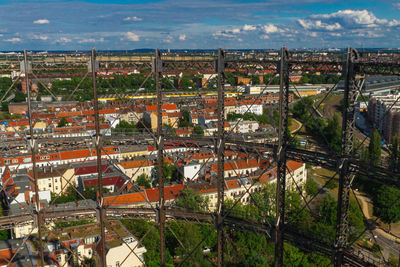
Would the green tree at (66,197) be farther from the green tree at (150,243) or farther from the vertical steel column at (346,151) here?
the vertical steel column at (346,151)

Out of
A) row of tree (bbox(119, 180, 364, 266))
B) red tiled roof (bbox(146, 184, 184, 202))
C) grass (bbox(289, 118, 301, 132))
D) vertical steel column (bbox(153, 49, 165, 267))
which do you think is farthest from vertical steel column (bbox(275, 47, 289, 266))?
grass (bbox(289, 118, 301, 132))

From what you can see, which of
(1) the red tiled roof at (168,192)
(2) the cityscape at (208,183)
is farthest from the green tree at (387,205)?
(1) the red tiled roof at (168,192)

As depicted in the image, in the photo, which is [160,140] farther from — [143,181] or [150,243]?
[143,181]

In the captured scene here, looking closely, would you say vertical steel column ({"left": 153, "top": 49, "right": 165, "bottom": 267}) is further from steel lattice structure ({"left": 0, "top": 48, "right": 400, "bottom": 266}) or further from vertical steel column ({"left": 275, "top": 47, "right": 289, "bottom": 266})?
vertical steel column ({"left": 275, "top": 47, "right": 289, "bottom": 266})

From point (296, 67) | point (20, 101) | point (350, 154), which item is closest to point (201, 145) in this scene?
point (296, 67)

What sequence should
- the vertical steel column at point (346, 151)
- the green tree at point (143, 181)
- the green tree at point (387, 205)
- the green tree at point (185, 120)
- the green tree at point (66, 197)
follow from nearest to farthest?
the vertical steel column at point (346, 151) < the green tree at point (387, 205) < the green tree at point (66, 197) < the green tree at point (143, 181) < the green tree at point (185, 120)

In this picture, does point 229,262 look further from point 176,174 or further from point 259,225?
point 176,174
